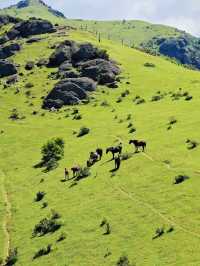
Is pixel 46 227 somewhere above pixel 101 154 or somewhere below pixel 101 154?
below

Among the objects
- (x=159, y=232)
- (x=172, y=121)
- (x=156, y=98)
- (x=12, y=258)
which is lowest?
(x=12, y=258)

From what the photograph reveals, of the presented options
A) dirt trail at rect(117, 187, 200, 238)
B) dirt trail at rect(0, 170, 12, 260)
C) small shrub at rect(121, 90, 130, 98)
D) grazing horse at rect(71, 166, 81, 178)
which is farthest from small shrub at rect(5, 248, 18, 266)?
small shrub at rect(121, 90, 130, 98)

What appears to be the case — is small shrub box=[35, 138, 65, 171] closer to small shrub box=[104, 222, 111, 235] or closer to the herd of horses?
the herd of horses

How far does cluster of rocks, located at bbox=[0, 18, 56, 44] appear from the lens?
610 ft

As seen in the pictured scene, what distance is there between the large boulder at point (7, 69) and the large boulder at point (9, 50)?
13071 mm

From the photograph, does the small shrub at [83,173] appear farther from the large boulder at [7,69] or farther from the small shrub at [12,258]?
the large boulder at [7,69]

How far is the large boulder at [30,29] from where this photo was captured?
187 m

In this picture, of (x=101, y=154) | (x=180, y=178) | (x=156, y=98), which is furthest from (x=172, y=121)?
(x=180, y=178)

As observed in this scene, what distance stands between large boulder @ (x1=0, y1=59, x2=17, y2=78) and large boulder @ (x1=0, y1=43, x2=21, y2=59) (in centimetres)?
1307

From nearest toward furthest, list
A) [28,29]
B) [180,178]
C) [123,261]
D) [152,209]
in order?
1. [123,261]
2. [152,209]
3. [180,178]
4. [28,29]

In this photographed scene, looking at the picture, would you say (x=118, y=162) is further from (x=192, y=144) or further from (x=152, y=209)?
(x=152, y=209)

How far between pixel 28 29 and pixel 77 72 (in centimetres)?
5294

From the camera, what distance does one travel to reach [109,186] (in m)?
68.3

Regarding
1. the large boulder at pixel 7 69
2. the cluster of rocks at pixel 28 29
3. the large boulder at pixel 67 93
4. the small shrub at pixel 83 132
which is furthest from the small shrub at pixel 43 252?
the cluster of rocks at pixel 28 29
